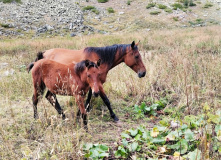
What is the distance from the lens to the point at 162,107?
4.91 metres

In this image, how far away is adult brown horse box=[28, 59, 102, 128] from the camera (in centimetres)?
368

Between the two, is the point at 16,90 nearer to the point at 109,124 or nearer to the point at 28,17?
the point at 109,124

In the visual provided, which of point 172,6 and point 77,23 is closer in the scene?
point 77,23

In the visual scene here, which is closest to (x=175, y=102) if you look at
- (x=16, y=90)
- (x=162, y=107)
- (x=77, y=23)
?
(x=162, y=107)

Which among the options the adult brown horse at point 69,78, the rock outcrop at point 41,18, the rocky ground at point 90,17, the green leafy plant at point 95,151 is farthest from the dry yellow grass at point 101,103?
the rocky ground at point 90,17

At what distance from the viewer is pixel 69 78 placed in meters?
3.98

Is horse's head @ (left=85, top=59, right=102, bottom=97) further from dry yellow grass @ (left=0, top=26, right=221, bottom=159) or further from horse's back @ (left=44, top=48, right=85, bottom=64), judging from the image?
horse's back @ (left=44, top=48, right=85, bottom=64)

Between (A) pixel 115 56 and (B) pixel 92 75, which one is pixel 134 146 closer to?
(B) pixel 92 75

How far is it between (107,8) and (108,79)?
2252 centimetres

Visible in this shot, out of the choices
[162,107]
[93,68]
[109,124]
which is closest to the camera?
[93,68]

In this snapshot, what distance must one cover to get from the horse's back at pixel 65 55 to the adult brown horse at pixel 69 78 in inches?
38.8

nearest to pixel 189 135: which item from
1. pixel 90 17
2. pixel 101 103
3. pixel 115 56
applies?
pixel 101 103

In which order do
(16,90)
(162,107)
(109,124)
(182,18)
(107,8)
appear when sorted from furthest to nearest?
(107,8) → (182,18) → (16,90) → (162,107) → (109,124)

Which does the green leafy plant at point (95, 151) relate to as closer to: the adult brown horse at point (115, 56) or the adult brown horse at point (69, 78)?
the adult brown horse at point (69, 78)
